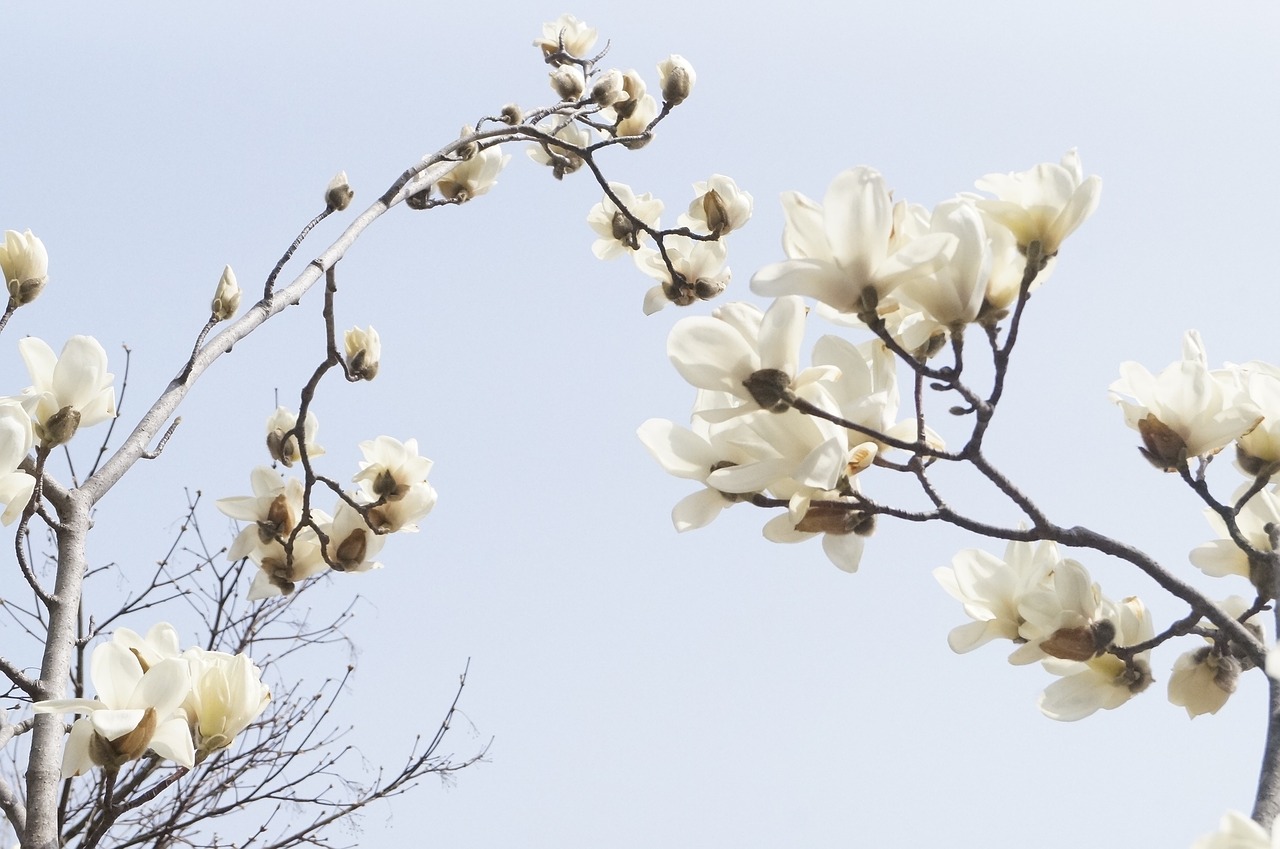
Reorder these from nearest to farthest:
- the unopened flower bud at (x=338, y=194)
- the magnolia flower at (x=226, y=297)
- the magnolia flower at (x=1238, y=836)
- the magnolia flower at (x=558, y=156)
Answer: the magnolia flower at (x=1238, y=836), the magnolia flower at (x=226, y=297), the unopened flower bud at (x=338, y=194), the magnolia flower at (x=558, y=156)

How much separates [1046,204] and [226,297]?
1.04m

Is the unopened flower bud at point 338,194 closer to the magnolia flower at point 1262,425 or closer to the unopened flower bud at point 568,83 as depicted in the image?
the unopened flower bud at point 568,83

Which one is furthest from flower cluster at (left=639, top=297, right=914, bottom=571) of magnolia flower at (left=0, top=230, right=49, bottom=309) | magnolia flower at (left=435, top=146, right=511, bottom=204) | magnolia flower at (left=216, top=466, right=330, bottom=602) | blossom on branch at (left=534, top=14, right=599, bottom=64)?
blossom on branch at (left=534, top=14, right=599, bottom=64)

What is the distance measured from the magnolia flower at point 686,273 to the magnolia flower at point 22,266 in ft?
2.97

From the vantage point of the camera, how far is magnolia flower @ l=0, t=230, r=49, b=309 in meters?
1.22

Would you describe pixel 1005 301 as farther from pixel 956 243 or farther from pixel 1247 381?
pixel 1247 381

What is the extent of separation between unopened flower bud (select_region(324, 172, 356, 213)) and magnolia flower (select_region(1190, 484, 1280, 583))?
1.18m

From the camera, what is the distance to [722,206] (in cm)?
170

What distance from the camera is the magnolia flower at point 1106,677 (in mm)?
845

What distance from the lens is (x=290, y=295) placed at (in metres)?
1.27

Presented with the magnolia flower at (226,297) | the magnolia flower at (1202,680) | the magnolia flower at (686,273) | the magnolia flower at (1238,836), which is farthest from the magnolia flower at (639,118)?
the magnolia flower at (1238,836)

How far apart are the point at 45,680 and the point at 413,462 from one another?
51 cm

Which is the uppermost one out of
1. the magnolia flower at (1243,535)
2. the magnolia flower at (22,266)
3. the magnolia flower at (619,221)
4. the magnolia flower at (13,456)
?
the magnolia flower at (619,221)

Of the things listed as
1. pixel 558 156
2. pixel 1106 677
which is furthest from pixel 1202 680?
pixel 558 156
